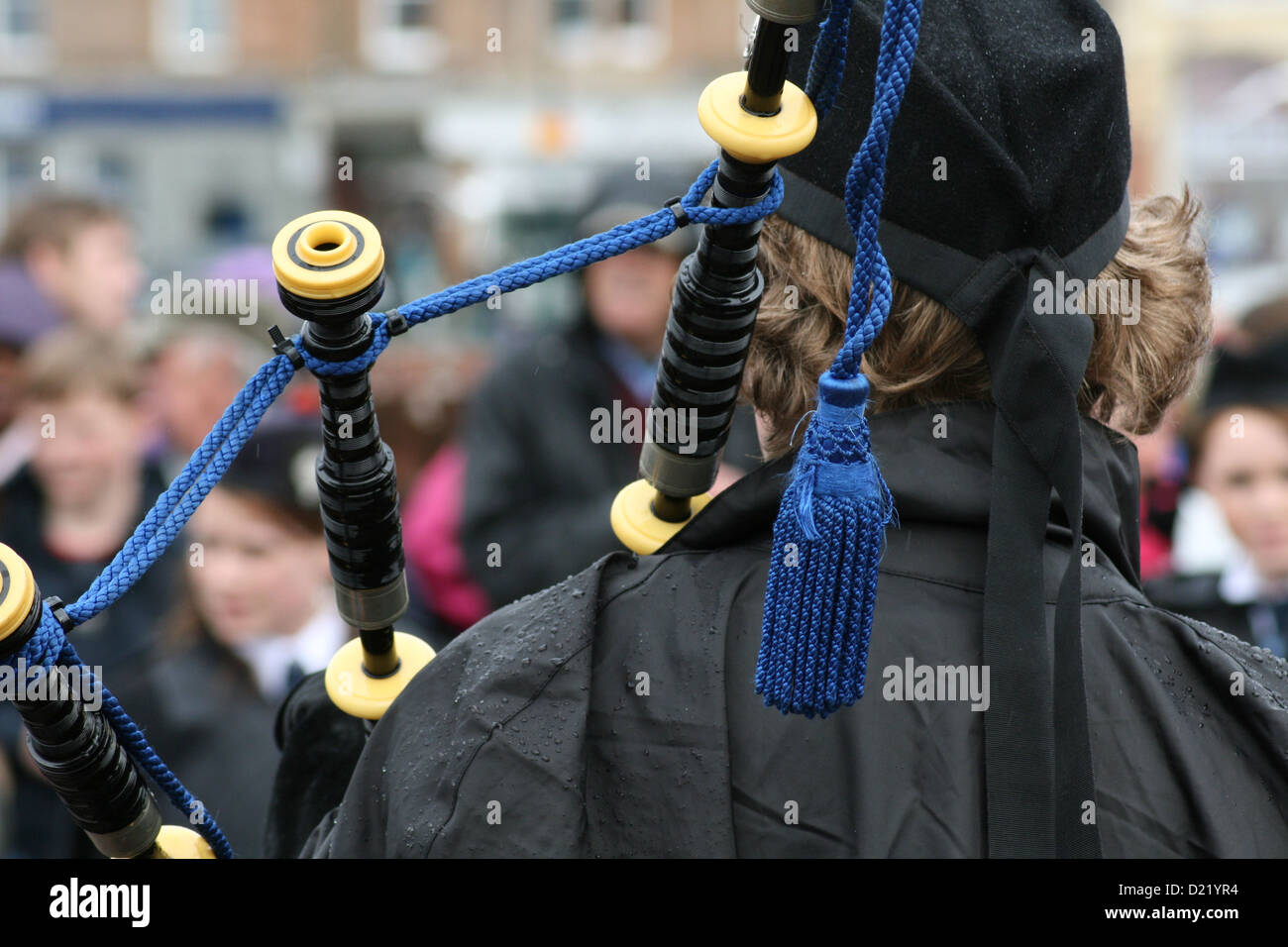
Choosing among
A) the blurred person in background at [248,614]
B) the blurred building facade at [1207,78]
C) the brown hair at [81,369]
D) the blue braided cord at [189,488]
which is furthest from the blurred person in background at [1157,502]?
the blurred building facade at [1207,78]

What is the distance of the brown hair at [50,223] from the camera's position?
509 centimetres

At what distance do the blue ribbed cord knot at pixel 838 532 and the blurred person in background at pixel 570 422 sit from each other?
101 inches

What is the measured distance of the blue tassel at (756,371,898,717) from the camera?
127 cm

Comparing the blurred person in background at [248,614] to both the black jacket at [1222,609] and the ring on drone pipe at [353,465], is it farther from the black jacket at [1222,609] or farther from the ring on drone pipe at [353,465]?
the black jacket at [1222,609]

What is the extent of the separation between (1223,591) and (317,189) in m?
18.8

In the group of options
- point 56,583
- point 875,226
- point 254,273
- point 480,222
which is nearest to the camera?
point 875,226

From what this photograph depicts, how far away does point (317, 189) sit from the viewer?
20734 mm

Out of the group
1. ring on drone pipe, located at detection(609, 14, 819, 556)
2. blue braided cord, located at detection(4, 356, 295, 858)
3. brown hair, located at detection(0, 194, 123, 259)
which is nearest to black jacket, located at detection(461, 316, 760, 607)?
brown hair, located at detection(0, 194, 123, 259)

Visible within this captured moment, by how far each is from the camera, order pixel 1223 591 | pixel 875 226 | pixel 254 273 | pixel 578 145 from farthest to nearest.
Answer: pixel 578 145 < pixel 254 273 < pixel 1223 591 < pixel 875 226

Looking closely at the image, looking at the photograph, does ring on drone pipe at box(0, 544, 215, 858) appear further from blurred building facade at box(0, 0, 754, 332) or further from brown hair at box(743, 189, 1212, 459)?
blurred building facade at box(0, 0, 754, 332)

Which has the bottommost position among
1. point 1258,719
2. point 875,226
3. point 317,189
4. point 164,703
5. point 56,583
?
point 317,189

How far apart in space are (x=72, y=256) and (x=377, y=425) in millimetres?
4163
